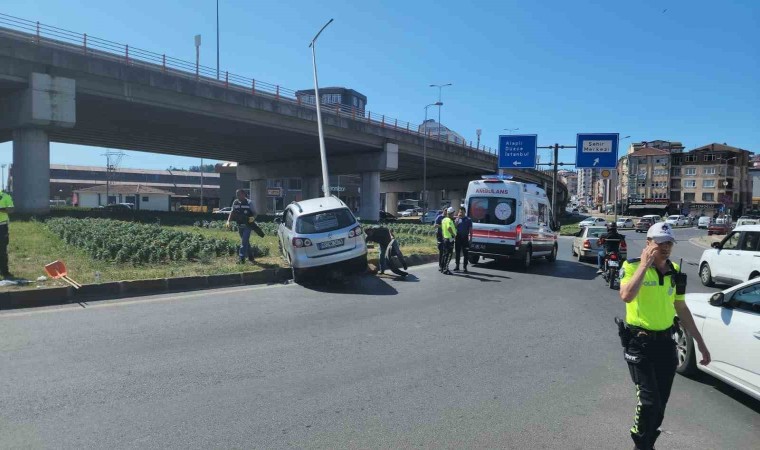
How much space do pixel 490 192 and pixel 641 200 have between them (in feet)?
291

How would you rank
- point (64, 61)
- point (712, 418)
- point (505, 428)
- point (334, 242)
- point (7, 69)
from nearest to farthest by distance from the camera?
point (505, 428), point (712, 418), point (334, 242), point (7, 69), point (64, 61)

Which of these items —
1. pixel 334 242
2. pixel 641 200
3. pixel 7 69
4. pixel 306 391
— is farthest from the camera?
pixel 641 200

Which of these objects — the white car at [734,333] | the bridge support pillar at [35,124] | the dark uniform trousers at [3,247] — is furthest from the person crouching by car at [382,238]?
the bridge support pillar at [35,124]

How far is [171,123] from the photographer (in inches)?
1308

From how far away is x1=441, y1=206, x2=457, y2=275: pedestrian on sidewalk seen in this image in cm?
1312

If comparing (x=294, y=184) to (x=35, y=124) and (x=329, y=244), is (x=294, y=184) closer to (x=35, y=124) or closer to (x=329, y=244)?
(x=35, y=124)

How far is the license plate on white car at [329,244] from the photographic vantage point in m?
10.9

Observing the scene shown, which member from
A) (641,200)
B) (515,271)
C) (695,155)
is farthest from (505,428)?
(695,155)

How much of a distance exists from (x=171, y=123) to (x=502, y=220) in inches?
1022

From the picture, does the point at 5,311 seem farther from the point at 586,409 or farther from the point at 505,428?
the point at 586,409

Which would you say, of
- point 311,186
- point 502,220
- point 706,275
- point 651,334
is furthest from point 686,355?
point 311,186

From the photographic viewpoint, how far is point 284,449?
3.63 metres

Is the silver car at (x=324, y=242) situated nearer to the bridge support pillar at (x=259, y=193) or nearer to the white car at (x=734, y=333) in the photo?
the white car at (x=734, y=333)

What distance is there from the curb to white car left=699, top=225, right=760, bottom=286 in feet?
33.4
